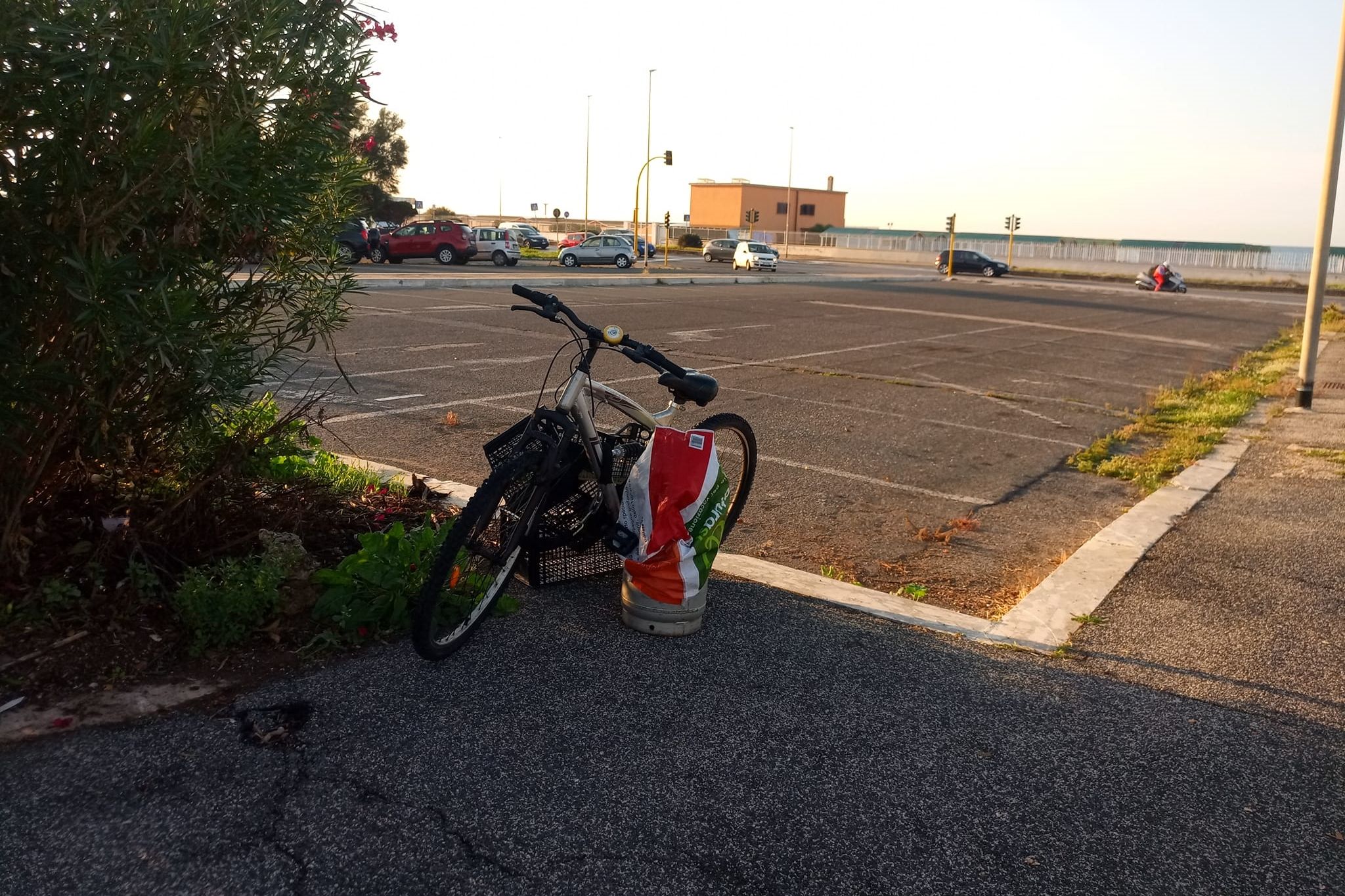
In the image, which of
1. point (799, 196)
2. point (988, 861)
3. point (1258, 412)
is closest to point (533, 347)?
point (1258, 412)

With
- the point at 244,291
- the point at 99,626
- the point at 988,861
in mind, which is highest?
the point at 244,291

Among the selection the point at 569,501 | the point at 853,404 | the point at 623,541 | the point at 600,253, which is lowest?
the point at 853,404

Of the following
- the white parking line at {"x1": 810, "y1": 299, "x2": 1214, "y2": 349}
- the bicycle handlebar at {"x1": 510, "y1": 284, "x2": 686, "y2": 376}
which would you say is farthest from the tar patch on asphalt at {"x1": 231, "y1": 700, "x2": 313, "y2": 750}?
the white parking line at {"x1": 810, "y1": 299, "x2": 1214, "y2": 349}

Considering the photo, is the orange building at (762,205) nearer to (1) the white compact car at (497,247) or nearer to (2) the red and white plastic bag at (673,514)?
(1) the white compact car at (497,247)

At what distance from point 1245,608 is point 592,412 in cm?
326

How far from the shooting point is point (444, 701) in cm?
365

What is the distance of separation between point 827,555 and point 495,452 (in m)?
2.37

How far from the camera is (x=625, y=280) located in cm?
3350

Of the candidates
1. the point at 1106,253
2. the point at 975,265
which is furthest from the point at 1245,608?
the point at 1106,253

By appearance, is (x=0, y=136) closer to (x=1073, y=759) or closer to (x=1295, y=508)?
(x=1073, y=759)

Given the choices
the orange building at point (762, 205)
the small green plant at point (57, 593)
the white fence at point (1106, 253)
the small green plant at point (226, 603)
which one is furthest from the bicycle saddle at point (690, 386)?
the orange building at point (762, 205)

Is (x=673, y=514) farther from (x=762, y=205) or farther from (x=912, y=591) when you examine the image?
(x=762, y=205)

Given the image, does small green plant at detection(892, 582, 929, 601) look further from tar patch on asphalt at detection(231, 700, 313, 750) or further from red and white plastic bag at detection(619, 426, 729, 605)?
tar patch on asphalt at detection(231, 700, 313, 750)

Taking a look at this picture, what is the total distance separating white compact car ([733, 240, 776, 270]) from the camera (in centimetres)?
5253
